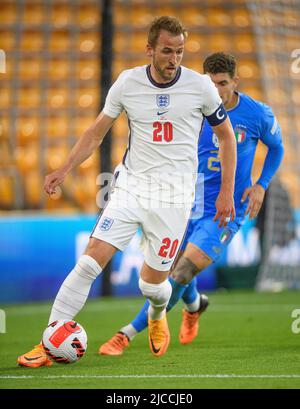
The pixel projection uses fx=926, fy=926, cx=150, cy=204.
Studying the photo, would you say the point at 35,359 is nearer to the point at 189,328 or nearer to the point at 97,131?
the point at 97,131

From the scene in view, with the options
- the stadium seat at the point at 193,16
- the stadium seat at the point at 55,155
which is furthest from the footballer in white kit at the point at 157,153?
the stadium seat at the point at 193,16

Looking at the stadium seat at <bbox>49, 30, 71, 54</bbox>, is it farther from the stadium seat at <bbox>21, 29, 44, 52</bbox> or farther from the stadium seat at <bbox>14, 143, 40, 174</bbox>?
the stadium seat at <bbox>14, 143, 40, 174</bbox>

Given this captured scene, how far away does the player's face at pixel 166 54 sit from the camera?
16.8ft

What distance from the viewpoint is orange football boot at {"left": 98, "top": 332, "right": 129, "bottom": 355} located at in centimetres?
601

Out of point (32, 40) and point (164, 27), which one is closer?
point (164, 27)

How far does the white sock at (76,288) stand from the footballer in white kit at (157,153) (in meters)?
0.20

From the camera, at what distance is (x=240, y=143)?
6.52 m

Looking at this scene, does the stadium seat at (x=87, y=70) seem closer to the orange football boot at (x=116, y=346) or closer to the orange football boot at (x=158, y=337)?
the orange football boot at (x=116, y=346)

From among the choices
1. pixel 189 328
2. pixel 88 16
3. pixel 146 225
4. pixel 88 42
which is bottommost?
pixel 189 328

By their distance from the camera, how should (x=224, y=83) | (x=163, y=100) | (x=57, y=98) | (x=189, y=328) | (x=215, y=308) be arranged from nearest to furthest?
(x=163, y=100)
(x=224, y=83)
(x=189, y=328)
(x=215, y=308)
(x=57, y=98)

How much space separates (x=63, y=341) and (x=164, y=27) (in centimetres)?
182

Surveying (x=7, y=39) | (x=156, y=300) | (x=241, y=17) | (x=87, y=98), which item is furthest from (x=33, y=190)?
(x=156, y=300)

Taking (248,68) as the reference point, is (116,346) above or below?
below
